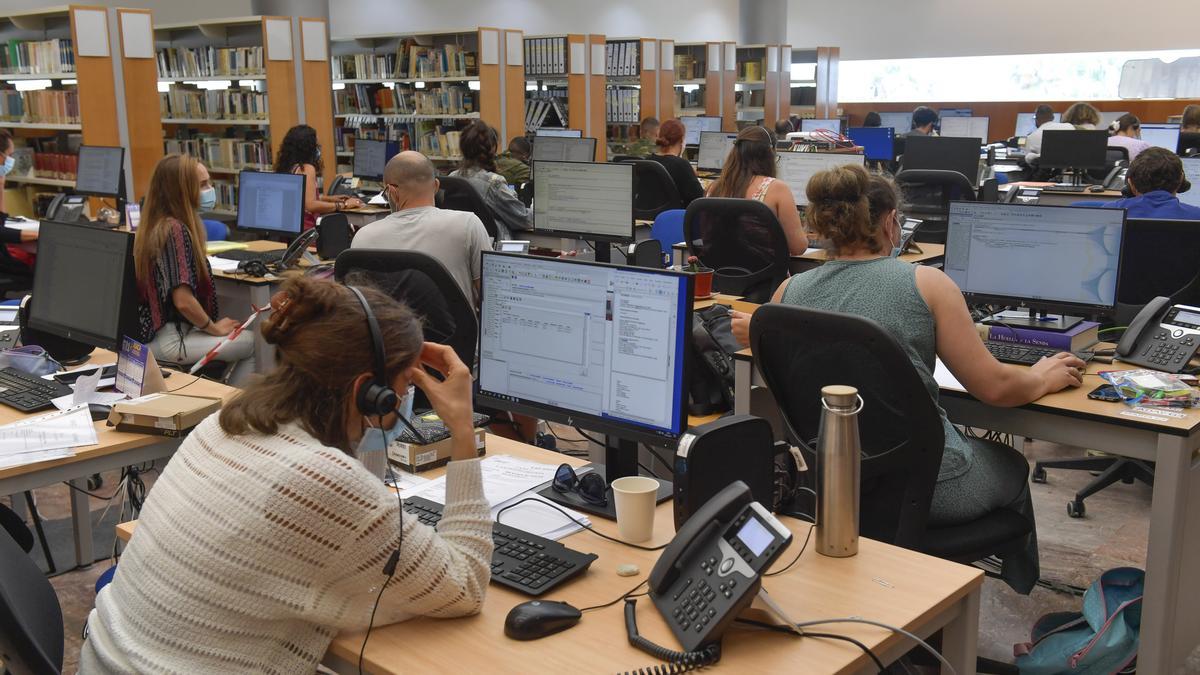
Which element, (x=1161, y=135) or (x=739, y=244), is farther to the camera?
(x=1161, y=135)

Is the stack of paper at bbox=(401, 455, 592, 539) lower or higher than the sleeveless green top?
lower

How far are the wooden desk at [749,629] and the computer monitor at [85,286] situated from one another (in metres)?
1.70

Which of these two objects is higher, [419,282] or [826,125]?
[826,125]

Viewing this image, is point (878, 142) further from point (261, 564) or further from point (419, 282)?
point (261, 564)

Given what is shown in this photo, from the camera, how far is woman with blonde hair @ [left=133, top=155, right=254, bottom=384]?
13.4ft

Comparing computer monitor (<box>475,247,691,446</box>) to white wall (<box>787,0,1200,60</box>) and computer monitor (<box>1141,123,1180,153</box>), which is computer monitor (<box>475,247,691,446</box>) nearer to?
computer monitor (<box>1141,123,1180,153</box>)

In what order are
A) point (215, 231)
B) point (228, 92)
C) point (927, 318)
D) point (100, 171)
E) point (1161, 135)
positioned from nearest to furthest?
point (927, 318), point (215, 231), point (100, 171), point (1161, 135), point (228, 92)

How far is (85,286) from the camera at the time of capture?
3.07 metres

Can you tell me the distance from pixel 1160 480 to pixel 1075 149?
263 inches

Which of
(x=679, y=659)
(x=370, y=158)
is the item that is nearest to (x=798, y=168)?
(x=370, y=158)

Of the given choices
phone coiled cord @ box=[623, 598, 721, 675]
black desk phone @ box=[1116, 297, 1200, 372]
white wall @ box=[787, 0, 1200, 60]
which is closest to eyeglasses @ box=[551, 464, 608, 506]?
phone coiled cord @ box=[623, 598, 721, 675]

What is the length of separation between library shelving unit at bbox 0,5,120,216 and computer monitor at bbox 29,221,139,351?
18.0 ft

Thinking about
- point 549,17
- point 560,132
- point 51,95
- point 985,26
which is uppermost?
point 549,17

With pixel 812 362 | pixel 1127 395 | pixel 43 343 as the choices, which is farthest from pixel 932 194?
pixel 43 343
